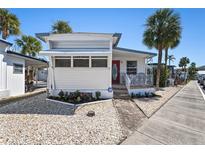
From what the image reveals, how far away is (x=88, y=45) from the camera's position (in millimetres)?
11109

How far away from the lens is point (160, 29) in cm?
1542

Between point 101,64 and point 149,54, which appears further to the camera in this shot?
point 149,54

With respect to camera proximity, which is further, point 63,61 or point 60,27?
point 60,27

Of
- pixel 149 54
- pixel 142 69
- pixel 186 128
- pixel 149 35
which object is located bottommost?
pixel 186 128

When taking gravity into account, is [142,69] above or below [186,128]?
above

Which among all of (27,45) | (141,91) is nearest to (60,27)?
(27,45)

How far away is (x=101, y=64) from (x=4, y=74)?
7027 millimetres

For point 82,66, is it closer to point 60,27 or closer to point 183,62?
point 60,27

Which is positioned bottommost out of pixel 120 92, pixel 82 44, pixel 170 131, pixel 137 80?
pixel 170 131

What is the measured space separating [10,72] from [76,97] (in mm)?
6065

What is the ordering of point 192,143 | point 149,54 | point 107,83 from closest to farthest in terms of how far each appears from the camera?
point 192,143 < point 107,83 < point 149,54

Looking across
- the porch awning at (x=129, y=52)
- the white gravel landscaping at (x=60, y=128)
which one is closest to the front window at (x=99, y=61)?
the porch awning at (x=129, y=52)
